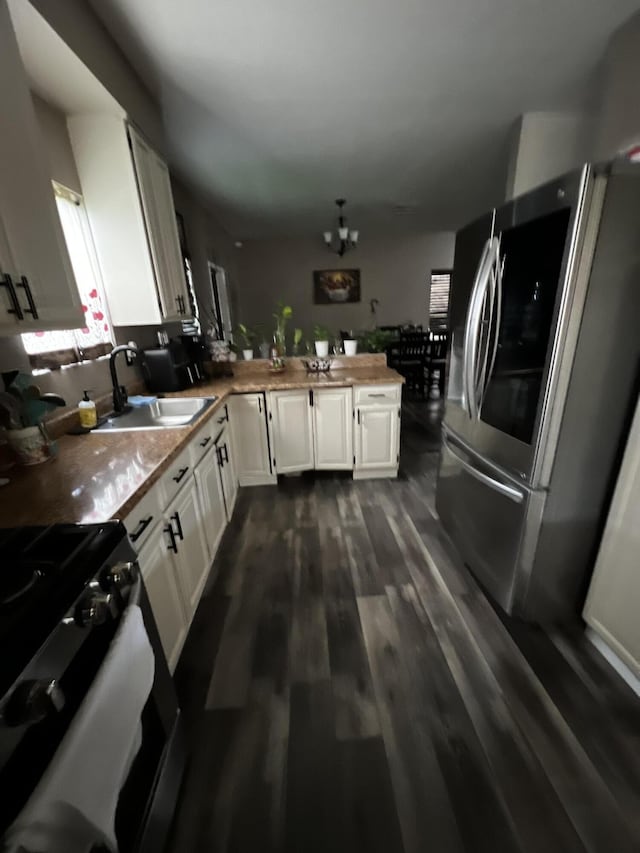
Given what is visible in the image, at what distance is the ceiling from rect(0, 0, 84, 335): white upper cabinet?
731 mm

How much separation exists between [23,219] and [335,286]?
241 inches

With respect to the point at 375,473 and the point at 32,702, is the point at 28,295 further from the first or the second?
the point at 375,473

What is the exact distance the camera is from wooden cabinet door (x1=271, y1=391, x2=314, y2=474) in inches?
104

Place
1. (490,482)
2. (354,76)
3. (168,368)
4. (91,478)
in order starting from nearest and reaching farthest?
(91,478) < (490,482) < (354,76) < (168,368)

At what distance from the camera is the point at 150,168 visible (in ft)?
6.91

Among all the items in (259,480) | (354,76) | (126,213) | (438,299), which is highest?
(354,76)

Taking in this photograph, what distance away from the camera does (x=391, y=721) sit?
122cm

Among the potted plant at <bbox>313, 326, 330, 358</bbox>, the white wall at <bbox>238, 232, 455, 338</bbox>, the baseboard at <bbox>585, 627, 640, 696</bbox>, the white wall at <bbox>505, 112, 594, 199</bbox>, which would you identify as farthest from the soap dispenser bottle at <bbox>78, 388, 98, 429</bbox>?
the white wall at <bbox>238, 232, 455, 338</bbox>

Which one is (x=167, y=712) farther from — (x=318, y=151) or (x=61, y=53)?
(x=318, y=151)

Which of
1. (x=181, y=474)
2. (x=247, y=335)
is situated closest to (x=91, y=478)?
(x=181, y=474)

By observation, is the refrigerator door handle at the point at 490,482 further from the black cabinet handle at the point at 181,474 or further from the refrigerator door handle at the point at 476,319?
the black cabinet handle at the point at 181,474

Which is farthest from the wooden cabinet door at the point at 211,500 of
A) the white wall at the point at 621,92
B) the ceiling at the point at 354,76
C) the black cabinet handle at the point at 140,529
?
the white wall at the point at 621,92

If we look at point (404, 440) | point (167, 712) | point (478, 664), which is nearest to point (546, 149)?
point (404, 440)

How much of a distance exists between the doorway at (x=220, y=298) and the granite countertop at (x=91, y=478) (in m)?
3.32
